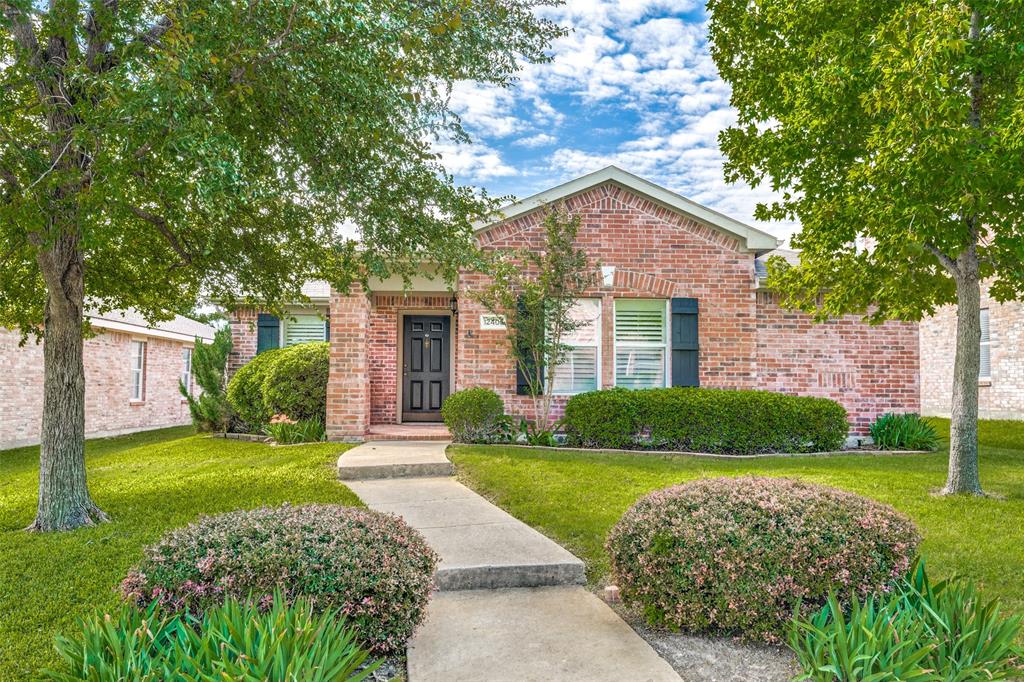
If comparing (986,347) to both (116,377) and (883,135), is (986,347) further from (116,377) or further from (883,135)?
(116,377)

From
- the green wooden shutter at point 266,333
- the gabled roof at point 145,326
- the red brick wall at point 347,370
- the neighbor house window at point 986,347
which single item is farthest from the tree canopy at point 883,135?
the gabled roof at point 145,326

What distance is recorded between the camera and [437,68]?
255 inches

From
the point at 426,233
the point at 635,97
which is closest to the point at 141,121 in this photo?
the point at 426,233

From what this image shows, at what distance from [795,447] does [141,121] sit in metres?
10.2

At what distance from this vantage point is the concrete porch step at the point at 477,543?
167 inches

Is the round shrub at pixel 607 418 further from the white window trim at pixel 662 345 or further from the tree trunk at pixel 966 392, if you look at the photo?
the tree trunk at pixel 966 392

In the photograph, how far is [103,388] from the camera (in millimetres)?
15906

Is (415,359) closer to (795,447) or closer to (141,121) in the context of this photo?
(795,447)

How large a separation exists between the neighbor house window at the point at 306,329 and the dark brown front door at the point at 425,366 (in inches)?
93.5

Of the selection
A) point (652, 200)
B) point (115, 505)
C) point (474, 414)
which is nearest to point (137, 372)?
point (474, 414)

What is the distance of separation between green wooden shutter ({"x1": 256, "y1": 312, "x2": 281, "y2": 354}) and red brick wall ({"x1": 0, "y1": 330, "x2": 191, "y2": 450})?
3.22 metres

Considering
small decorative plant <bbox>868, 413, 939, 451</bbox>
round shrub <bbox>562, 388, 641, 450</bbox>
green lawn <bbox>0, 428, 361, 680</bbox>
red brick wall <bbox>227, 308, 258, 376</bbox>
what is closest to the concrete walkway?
green lawn <bbox>0, 428, 361, 680</bbox>

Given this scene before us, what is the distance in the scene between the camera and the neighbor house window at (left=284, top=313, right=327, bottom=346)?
1473cm

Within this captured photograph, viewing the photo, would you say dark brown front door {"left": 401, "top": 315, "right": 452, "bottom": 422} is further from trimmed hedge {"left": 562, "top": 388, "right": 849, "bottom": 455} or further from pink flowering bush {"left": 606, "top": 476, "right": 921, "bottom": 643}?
pink flowering bush {"left": 606, "top": 476, "right": 921, "bottom": 643}
